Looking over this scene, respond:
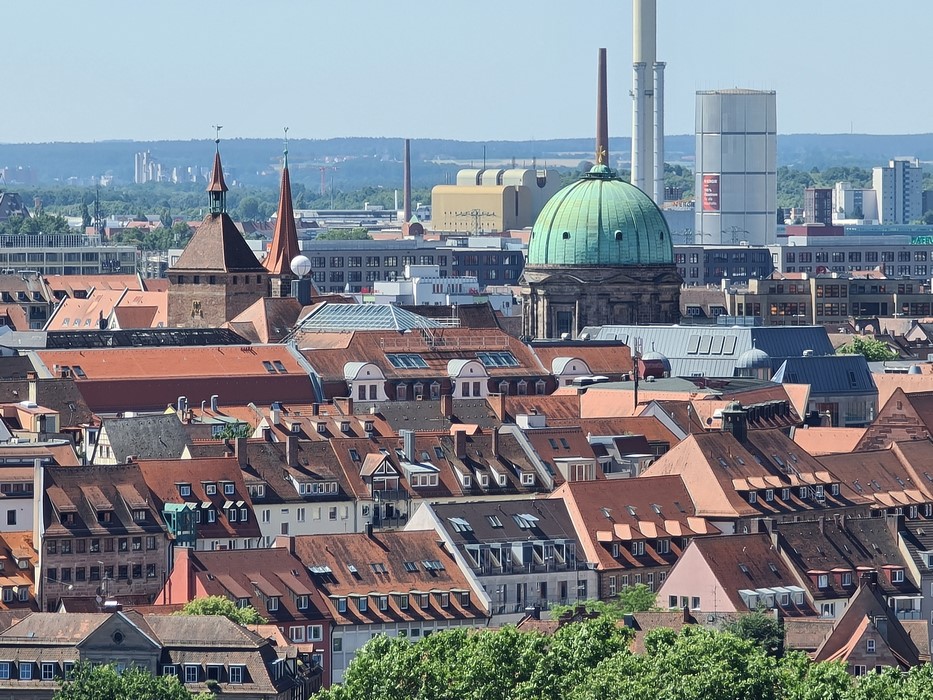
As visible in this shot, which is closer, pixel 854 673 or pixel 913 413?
A: pixel 854 673

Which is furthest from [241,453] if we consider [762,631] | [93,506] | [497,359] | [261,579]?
[497,359]

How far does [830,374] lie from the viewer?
180m

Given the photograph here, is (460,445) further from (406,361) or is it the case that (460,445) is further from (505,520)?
(406,361)

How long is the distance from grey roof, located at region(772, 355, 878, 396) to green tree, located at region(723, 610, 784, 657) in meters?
70.2

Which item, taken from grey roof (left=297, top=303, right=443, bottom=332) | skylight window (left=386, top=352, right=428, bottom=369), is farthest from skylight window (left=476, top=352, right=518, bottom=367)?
grey roof (left=297, top=303, right=443, bottom=332)

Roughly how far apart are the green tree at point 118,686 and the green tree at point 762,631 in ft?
53.9

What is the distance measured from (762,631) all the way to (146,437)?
125 ft

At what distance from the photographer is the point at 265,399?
537 feet

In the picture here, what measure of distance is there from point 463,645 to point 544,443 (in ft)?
150

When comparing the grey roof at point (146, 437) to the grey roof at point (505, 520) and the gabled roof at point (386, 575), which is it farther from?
the gabled roof at point (386, 575)

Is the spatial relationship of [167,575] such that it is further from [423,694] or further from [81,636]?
[423,694]

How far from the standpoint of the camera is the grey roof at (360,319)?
186 m

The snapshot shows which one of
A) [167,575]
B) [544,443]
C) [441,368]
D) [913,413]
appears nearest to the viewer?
[167,575]

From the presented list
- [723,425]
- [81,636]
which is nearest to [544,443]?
[723,425]
